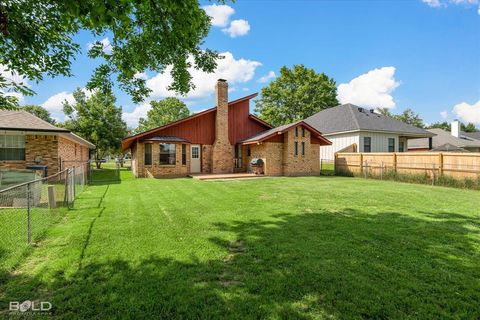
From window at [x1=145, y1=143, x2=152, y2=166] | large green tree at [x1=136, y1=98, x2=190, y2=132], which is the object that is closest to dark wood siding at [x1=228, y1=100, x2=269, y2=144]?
window at [x1=145, y1=143, x2=152, y2=166]

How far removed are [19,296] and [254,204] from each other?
19.6ft

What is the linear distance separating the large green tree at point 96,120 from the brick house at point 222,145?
14.1 metres

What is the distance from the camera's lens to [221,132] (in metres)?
19.5

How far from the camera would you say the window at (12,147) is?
13.2 m

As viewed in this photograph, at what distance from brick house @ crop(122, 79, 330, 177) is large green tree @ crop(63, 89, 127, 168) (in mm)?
14143

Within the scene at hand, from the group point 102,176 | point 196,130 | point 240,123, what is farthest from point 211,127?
point 102,176

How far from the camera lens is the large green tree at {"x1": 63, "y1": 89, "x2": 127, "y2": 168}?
30.1 metres

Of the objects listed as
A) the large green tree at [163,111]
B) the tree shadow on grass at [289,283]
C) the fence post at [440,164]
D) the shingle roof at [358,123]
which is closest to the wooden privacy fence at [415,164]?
the fence post at [440,164]

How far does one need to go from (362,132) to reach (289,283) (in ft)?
69.8

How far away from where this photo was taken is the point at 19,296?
3057 mm

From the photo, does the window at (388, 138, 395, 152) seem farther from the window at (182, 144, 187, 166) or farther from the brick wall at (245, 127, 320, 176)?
the window at (182, 144, 187, 166)

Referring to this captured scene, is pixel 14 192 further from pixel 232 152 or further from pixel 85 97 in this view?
pixel 85 97

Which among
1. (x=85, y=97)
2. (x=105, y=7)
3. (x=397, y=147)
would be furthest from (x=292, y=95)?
(x=105, y=7)

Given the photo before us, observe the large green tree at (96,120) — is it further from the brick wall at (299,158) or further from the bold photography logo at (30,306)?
the bold photography logo at (30,306)
